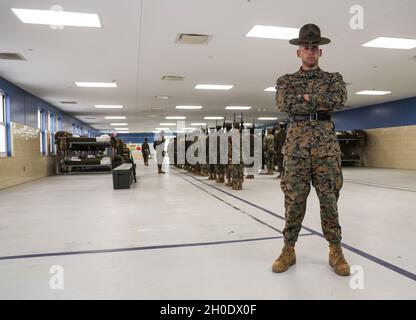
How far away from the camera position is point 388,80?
1007 cm

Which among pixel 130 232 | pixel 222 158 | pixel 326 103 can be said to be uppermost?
pixel 326 103

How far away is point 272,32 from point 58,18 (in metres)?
3.56

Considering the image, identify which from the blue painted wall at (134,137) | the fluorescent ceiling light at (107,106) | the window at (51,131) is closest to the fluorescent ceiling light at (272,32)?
the fluorescent ceiling light at (107,106)

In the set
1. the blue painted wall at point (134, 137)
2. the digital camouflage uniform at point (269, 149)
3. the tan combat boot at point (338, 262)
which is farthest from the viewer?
the blue painted wall at point (134, 137)

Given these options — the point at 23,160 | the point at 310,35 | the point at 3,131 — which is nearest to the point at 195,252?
the point at 310,35

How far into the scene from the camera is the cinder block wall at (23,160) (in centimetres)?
865

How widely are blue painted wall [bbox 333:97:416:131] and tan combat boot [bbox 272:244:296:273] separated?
13617 millimetres

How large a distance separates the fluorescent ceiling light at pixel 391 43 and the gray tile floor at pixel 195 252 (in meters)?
3.33

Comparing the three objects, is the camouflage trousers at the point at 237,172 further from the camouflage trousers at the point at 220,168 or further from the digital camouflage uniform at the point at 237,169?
the camouflage trousers at the point at 220,168

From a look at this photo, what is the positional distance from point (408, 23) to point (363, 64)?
272 centimetres

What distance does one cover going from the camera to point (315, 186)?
89.7 inches

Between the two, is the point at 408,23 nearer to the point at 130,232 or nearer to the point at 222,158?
the point at 222,158

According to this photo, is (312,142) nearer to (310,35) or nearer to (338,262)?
(310,35)
